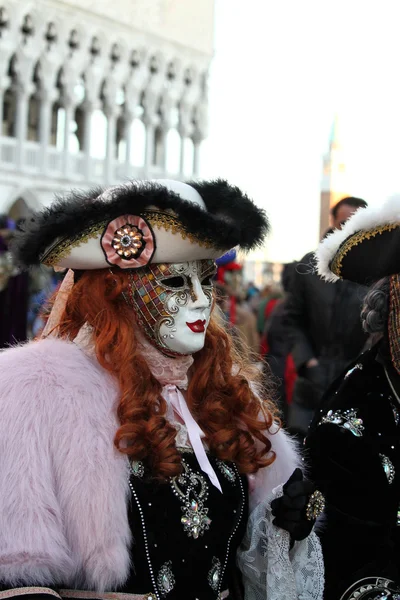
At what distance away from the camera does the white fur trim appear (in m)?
2.55

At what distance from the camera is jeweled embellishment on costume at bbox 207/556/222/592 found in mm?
2197

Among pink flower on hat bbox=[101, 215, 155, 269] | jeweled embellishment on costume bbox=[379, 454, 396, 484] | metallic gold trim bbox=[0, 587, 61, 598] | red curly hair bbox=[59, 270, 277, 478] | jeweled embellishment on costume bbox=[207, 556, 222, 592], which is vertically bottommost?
jeweled embellishment on costume bbox=[207, 556, 222, 592]

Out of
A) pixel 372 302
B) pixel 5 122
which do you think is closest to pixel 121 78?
pixel 5 122

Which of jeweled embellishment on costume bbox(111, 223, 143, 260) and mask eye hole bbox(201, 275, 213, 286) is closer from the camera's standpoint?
jeweled embellishment on costume bbox(111, 223, 143, 260)

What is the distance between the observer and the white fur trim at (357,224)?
2.55 metres

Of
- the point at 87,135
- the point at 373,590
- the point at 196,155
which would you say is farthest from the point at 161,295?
the point at 196,155

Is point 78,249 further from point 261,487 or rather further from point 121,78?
point 121,78

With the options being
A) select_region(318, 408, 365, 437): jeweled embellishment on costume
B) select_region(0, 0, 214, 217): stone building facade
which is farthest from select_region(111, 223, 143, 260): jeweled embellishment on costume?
select_region(0, 0, 214, 217): stone building facade

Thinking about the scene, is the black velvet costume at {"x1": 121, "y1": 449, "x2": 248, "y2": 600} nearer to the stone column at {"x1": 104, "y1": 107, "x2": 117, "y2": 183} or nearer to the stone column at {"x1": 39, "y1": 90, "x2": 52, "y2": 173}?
the stone column at {"x1": 39, "y1": 90, "x2": 52, "y2": 173}

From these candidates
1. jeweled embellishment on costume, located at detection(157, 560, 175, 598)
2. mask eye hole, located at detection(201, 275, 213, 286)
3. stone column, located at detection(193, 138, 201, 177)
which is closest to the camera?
jeweled embellishment on costume, located at detection(157, 560, 175, 598)

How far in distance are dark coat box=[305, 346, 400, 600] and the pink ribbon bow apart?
0.50 m

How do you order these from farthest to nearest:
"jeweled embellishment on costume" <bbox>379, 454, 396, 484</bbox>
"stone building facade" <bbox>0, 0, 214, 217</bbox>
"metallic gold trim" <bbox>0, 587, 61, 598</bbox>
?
"stone building facade" <bbox>0, 0, 214, 217</bbox> → "jeweled embellishment on costume" <bbox>379, 454, 396, 484</bbox> → "metallic gold trim" <bbox>0, 587, 61, 598</bbox>

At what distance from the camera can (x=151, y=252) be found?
2219 mm

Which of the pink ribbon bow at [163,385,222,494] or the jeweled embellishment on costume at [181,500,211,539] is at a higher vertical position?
the pink ribbon bow at [163,385,222,494]
